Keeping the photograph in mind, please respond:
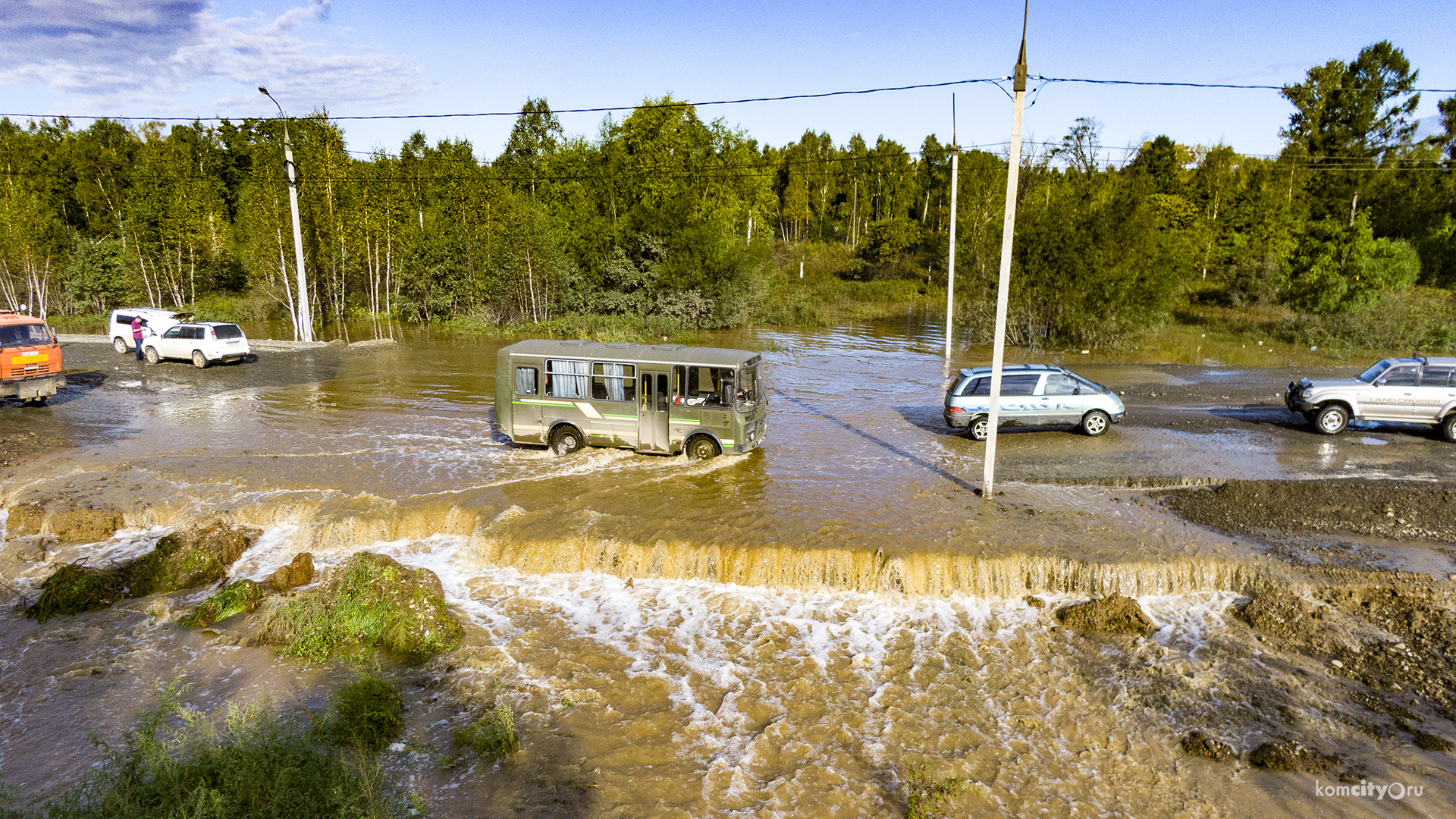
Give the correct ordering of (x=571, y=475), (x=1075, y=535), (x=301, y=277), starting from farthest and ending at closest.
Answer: (x=301, y=277)
(x=571, y=475)
(x=1075, y=535)

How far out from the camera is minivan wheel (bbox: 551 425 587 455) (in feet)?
59.0

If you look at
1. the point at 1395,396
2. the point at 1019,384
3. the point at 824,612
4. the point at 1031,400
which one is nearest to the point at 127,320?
the point at 824,612

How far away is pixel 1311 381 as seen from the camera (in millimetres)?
20391

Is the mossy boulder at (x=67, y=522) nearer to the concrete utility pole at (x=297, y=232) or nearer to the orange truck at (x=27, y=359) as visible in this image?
the orange truck at (x=27, y=359)

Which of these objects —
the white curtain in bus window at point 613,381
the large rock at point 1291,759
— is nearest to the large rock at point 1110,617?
the large rock at point 1291,759

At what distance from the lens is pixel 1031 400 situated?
1975cm

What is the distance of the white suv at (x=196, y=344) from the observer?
29500 mm

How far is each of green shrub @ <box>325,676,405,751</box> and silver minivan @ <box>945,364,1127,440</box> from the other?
1520cm

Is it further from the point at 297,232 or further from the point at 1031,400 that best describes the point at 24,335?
the point at 1031,400

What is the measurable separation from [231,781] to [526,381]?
1124 cm

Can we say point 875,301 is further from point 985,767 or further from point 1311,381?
point 985,767

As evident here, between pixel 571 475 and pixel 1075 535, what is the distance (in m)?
10.6

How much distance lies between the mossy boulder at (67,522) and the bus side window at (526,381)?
812cm

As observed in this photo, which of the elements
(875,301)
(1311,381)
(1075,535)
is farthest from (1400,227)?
(1075,535)
